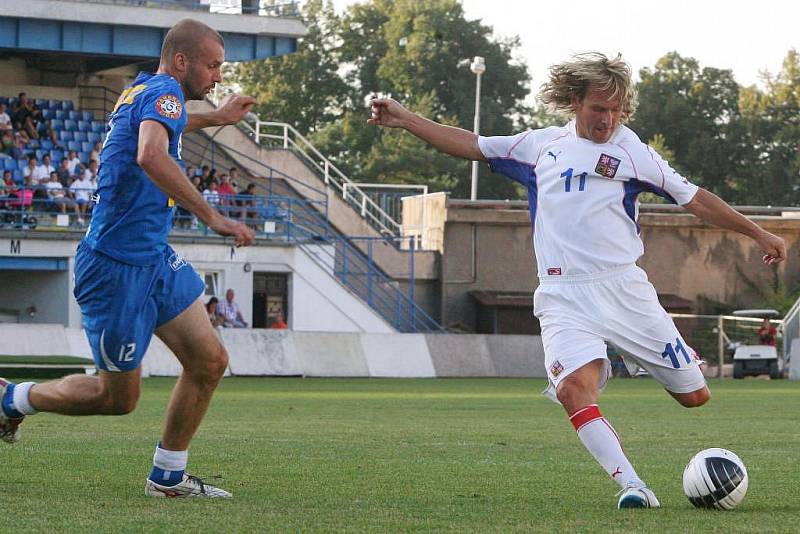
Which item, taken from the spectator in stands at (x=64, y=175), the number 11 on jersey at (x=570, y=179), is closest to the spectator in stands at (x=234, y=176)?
the spectator in stands at (x=64, y=175)

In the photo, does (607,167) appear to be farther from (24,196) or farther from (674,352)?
(24,196)

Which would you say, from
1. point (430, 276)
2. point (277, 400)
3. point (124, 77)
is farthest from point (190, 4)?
point (277, 400)

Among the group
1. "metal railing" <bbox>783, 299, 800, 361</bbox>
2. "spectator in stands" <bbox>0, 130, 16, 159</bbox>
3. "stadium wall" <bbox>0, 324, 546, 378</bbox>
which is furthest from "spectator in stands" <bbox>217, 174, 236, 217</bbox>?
"metal railing" <bbox>783, 299, 800, 361</bbox>

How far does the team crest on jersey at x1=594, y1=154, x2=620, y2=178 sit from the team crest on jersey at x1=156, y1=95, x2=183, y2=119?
2.17 m

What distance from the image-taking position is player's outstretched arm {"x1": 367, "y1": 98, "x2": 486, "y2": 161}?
830 cm

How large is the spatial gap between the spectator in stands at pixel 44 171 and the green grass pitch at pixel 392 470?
638 inches

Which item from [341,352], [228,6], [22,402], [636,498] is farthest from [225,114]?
[228,6]

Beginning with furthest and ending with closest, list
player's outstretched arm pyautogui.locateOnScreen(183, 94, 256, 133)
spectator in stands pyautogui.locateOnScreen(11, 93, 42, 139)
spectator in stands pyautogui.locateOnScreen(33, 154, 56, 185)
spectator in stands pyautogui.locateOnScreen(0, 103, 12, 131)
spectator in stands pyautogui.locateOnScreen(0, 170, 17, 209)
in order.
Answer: spectator in stands pyautogui.locateOnScreen(11, 93, 42, 139), spectator in stands pyautogui.locateOnScreen(0, 103, 12, 131), spectator in stands pyautogui.locateOnScreen(33, 154, 56, 185), spectator in stands pyautogui.locateOnScreen(0, 170, 17, 209), player's outstretched arm pyautogui.locateOnScreen(183, 94, 256, 133)

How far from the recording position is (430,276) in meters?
43.3

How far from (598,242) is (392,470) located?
2.38m

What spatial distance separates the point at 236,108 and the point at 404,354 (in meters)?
22.5

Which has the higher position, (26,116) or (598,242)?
(598,242)

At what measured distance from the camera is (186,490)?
779 cm

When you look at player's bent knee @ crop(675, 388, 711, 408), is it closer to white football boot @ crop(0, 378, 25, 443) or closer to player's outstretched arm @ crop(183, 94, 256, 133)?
player's outstretched arm @ crop(183, 94, 256, 133)
